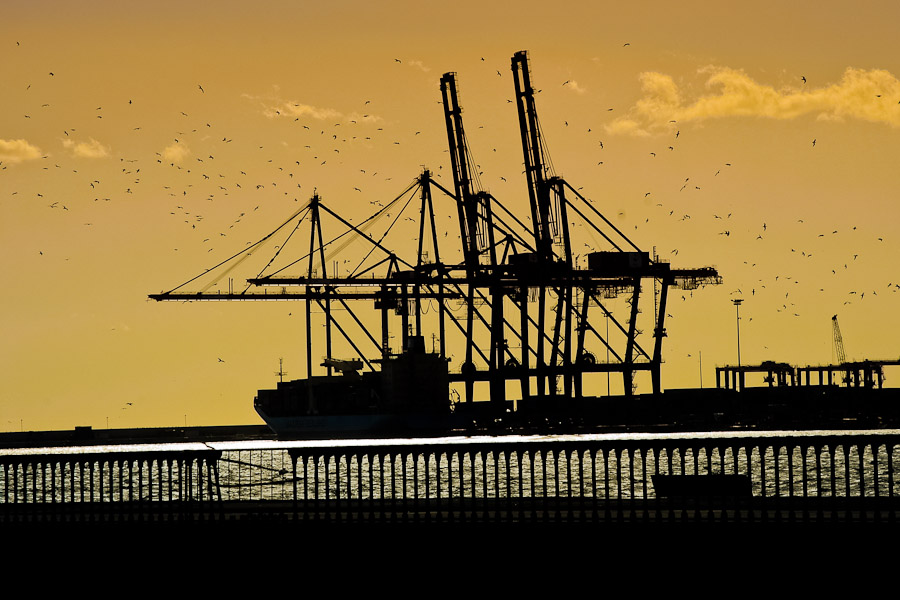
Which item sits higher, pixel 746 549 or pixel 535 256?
pixel 535 256

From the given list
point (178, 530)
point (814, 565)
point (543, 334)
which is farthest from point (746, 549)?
point (543, 334)

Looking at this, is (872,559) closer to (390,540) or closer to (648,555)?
(648,555)

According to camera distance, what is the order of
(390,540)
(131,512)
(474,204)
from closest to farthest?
(390,540) → (131,512) → (474,204)

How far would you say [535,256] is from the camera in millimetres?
178000

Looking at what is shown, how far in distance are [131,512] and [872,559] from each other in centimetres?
1792

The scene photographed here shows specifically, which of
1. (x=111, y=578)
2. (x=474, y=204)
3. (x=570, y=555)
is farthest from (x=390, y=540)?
(x=474, y=204)

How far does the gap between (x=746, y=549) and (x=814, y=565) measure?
1501 mm

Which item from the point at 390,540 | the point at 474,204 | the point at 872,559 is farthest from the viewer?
the point at 474,204

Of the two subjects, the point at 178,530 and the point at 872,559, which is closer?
the point at 872,559

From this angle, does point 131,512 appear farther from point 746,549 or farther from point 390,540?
point 746,549

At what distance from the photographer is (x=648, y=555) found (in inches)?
1325

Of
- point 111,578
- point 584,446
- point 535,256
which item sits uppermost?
point 535,256

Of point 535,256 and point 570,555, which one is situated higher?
point 535,256

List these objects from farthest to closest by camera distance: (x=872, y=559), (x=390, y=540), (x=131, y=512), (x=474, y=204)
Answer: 1. (x=474, y=204)
2. (x=131, y=512)
3. (x=390, y=540)
4. (x=872, y=559)
